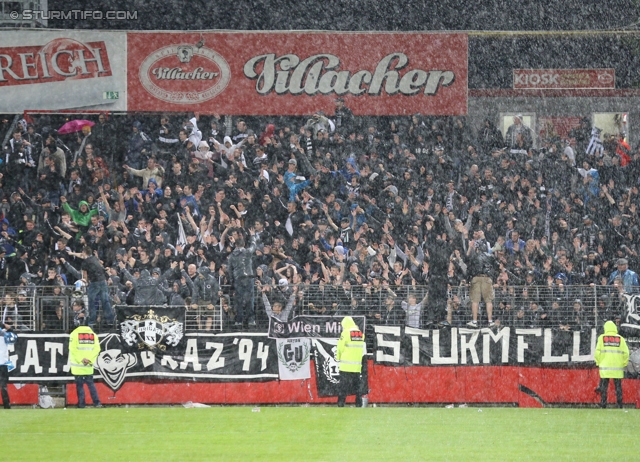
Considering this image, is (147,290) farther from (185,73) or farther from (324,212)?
(185,73)

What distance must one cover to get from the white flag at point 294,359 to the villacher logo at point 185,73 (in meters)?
10.5

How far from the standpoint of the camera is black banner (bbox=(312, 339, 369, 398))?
20922 mm

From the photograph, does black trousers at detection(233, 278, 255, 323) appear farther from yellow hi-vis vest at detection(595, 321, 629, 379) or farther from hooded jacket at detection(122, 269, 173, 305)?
yellow hi-vis vest at detection(595, 321, 629, 379)

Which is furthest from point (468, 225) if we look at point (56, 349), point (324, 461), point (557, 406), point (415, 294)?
point (324, 461)

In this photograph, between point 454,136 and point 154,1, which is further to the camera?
point 154,1

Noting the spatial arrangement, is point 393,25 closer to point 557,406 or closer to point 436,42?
point 436,42

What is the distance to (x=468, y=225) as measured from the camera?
25453mm

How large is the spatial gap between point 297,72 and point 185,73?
9.68ft

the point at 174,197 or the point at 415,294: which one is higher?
the point at 174,197

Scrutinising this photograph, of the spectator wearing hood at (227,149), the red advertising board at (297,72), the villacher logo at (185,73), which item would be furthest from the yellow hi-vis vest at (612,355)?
the villacher logo at (185,73)

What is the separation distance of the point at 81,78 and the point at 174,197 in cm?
590

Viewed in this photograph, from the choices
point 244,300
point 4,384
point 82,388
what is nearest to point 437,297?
point 244,300

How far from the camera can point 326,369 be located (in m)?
21.0

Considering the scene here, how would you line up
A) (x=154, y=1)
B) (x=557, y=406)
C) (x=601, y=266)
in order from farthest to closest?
1. (x=154, y=1)
2. (x=601, y=266)
3. (x=557, y=406)
